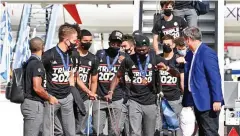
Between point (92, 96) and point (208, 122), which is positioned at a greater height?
point (92, 96)

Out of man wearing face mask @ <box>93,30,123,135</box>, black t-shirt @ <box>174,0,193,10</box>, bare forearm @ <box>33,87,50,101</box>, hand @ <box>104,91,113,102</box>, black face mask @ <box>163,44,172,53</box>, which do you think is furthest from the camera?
black t-shirt @ <box>174,0,193,10</box>

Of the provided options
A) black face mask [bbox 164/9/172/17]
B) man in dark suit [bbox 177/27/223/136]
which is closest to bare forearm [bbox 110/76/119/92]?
man in dark suit [bbox 177/27/223/136]

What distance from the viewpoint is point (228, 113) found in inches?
522

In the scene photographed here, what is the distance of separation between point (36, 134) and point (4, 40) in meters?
13.0

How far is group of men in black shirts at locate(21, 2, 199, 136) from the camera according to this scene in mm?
9216

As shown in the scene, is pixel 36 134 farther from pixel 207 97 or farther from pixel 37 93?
pixel 207 97

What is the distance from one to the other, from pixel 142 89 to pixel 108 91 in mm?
1118

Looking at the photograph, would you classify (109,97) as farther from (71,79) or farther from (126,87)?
(71,79)

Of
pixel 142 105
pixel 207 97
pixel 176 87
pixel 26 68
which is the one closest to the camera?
pixel 207 97

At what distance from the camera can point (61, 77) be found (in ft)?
30.9

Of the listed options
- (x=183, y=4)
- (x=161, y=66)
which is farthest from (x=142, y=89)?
(x=183, y=4)

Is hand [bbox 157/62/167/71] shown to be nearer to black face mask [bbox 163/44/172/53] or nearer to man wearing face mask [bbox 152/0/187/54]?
black face mask [bbox 163/44/172/53]

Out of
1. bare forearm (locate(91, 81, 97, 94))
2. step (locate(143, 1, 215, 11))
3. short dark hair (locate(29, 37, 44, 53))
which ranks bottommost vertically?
bare forearm (locate(91, 81, 97, 94))

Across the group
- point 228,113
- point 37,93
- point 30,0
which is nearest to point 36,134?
point 37,93
